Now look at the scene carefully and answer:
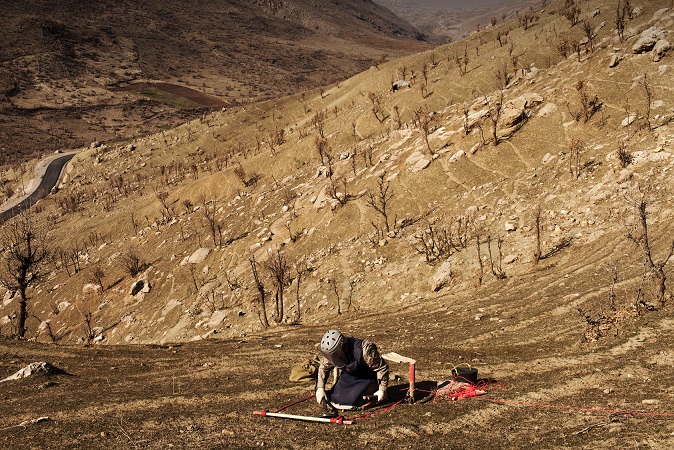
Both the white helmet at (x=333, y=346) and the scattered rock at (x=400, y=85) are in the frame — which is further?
the scattered rock at (x=400, y=85)

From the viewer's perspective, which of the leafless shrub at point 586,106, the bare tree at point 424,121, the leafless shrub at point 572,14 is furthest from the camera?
the leafless shrub at point 572,14

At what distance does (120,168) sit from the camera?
67688 mm

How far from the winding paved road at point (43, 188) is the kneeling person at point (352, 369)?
218 ft

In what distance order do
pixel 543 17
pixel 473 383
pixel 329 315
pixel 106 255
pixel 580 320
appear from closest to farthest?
pixel 473 383 < pixel 580 320 < pixel 329 315 < pixel 106 255 < pixel 543 17

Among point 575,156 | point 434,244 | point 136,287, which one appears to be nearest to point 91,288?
point 136,287

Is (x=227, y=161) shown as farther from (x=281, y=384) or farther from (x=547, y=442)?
(x=547, y=442)

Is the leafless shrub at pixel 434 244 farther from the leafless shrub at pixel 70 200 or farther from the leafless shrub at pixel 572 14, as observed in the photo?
the leafless shrub at pixel 70 200

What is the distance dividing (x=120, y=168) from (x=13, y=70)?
343 ft

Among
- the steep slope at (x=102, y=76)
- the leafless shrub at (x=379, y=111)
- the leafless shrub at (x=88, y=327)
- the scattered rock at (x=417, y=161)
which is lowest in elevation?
the leafless shrub at (x=88, y=327)

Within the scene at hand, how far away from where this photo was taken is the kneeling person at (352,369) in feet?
25.5

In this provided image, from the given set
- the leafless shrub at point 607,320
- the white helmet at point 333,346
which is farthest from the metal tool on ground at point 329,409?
the leafless shrub at point 607,320

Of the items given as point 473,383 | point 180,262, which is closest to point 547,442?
point 473,383

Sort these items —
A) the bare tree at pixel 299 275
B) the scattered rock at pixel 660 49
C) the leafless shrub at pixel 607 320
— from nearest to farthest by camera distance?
the leafless shrub at pixel 607 320
the bare tree at pixel 299 275
the scattered rock at pixel 660 49

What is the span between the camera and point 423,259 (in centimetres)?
2370
